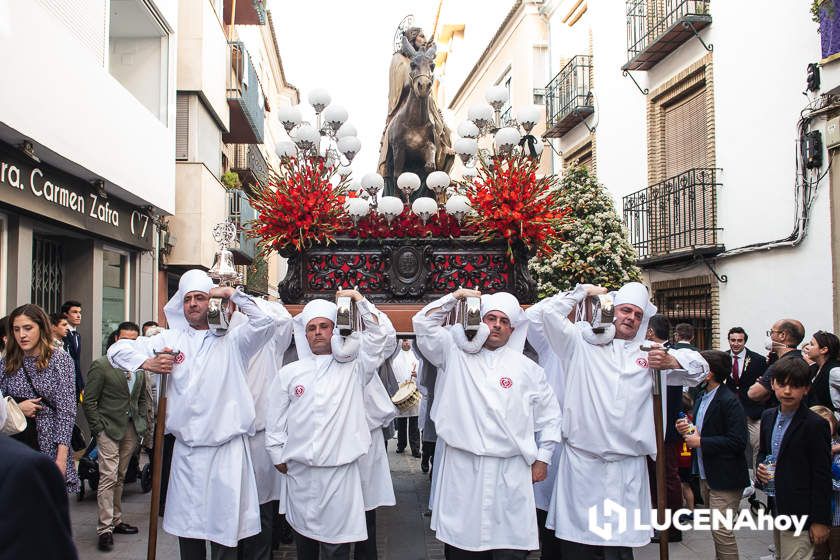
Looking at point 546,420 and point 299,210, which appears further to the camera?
point 299,210

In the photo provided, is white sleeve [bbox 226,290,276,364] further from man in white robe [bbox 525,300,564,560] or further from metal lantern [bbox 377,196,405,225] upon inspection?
metal lantern [bbox 377,196,405,225]

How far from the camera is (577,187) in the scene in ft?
45.9

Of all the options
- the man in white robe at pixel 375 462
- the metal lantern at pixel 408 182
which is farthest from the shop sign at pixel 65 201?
the man in white robe at pixel 375 462

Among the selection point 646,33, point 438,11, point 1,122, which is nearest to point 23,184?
point 1,122

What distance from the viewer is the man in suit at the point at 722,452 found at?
5.24 meters

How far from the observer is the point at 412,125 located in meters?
8.21

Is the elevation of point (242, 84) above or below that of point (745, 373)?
above

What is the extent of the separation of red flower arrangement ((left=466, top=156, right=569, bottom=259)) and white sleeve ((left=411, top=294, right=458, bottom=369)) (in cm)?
170

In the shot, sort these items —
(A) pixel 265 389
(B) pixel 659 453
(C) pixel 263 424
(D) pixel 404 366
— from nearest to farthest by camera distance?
(B) pixel 659 453, (C) pixel 263 424, (A) pixel 265 389, (D) pixel 404 366

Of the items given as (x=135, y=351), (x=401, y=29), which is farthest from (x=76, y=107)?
(x=135, y=351)

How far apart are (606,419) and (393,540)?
2808mm

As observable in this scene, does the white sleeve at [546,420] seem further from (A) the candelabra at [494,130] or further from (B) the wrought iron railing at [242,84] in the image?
(B) the wrought iron railing at [242,84]

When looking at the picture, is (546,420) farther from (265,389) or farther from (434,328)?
(265,389)

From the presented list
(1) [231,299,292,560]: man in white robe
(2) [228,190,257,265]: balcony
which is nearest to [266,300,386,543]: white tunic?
(1) [231,299,292,560]: man in white robe
